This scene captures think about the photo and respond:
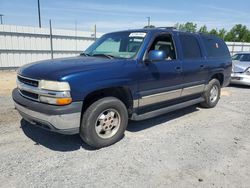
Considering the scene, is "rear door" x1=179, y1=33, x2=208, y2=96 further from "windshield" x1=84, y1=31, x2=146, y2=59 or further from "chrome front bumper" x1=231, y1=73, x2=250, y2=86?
"chrome front bumper" x1=231, y1=73, x2=250, y2=86

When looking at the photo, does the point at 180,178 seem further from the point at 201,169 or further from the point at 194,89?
the point at 194,89

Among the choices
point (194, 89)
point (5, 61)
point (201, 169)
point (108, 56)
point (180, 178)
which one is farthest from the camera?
point (5, 61)

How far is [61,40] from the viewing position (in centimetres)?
1333

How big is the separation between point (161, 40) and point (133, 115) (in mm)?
1675

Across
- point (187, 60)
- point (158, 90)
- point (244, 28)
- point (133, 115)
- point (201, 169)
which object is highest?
point (244, 28)

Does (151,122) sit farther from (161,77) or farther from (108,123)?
(108,123)

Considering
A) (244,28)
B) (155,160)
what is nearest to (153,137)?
(155,160)

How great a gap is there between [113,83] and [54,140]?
59.3 inches

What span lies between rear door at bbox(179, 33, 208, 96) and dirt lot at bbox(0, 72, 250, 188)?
84 cm

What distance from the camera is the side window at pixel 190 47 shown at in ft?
16.9

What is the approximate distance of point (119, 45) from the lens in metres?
4.74

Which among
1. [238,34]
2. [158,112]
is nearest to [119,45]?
[158,112]

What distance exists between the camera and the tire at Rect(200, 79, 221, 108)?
20.2 feet

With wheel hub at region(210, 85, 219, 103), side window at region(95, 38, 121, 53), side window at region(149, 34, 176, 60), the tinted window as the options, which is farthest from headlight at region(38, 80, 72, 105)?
the tinted window
